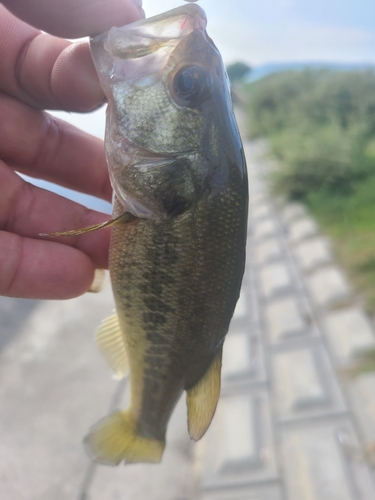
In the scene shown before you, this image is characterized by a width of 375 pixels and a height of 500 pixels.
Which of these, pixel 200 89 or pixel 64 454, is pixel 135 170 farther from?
pixel 64 454

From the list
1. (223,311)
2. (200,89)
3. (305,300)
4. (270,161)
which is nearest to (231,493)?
(223,311)

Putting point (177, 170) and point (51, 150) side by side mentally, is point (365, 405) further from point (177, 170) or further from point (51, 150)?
point (51, 150)

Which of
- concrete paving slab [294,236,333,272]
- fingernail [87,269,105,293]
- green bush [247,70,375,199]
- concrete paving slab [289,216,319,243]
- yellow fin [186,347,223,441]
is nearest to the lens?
yellow fin [186,347,223,441]

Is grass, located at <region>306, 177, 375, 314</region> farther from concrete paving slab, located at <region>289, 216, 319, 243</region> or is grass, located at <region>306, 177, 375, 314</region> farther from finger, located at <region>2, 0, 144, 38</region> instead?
finger, located at <region>2, 0, 144, 38</region>

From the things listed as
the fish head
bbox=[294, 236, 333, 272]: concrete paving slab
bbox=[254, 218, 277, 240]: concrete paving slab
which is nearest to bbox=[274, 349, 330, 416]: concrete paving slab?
bbox=[294, 236, 333, 272]: concrete paving slab

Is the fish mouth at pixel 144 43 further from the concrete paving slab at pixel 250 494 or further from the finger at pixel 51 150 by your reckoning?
the concrete paving slab at pixel 250 494

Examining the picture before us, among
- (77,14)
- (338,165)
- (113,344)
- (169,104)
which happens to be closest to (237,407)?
(113,344)
